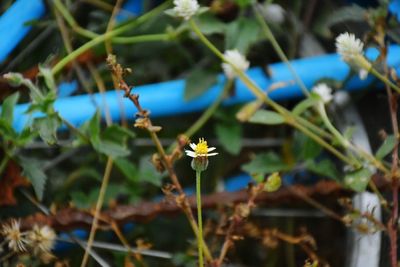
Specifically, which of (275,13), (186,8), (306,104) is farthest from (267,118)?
(275,13)

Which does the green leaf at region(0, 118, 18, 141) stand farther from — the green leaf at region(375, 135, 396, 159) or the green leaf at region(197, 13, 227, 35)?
the green leaf at region(375, 135, 396, 159)

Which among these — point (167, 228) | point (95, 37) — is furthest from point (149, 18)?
point (167, 228)

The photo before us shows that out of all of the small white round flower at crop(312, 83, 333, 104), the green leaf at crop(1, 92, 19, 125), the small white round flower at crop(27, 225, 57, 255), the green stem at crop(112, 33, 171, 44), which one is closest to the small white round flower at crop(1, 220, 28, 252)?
the small white round flower at crop(27, 225, 57, 255)

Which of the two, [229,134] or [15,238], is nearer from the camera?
[15,238]

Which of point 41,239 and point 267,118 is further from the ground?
point 267,118

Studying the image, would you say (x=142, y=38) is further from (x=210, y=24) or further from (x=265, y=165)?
(x=265, y=165)

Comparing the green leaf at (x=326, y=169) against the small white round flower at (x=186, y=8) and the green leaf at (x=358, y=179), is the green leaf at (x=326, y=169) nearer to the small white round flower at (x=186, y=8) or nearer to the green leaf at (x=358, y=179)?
the green leaf at (x=358, y=179)

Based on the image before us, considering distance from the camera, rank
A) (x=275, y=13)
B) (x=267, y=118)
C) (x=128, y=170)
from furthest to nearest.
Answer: (x=275, y=13), (x=128, y=170), (x=267, y=118)
